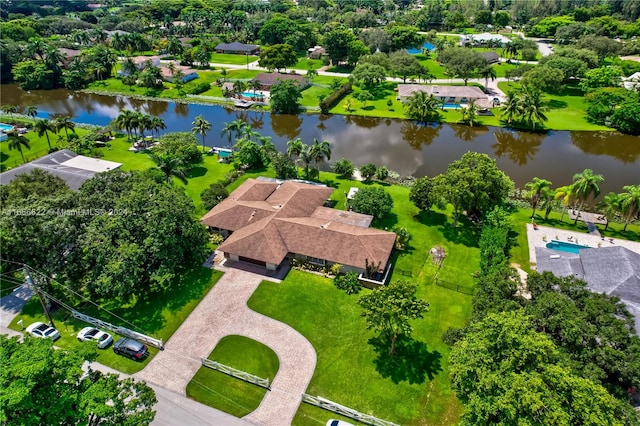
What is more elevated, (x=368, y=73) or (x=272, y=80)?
(x=368, y=73)

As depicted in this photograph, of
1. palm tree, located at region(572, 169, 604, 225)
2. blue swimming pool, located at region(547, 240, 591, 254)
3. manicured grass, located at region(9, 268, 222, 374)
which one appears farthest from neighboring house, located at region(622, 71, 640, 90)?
manicured grass, located at region(9, 268, 222, 374)

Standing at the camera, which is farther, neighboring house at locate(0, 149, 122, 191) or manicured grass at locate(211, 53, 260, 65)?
manicured grass at locate(211, 53, 260, 65)

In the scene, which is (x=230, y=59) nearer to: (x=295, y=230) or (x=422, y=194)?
(x=422, y=194)

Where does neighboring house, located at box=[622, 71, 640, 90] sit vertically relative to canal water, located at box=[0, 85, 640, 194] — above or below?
above

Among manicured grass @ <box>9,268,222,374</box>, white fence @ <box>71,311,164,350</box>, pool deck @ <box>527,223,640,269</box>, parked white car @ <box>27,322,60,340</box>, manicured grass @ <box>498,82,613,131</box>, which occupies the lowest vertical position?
manicured grass @ <box>9,268,222,374</box>

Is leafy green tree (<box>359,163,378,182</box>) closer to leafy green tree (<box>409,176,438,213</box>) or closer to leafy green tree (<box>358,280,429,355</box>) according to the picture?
leafy green tree (<box>409,176,438,213</box>)

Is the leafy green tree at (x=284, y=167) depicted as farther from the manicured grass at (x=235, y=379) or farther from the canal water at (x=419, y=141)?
the manicured grass at (x=235, y=379)

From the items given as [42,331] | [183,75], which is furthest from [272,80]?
[42,331]
